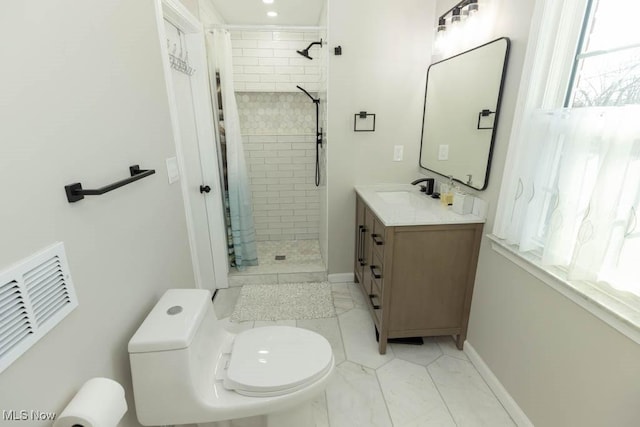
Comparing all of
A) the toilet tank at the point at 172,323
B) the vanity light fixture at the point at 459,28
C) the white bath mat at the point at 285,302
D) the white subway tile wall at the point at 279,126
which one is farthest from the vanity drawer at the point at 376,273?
the white subway tile wall at the point at 279,126

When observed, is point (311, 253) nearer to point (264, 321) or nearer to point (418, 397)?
point (264, 321)

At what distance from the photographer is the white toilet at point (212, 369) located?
3.41ft

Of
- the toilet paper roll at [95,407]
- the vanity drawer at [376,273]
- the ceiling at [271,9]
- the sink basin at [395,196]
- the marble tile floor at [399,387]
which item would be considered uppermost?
the ceiling at [271,9]

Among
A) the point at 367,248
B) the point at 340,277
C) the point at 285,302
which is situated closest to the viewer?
the point at 367,248

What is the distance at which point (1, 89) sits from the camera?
66 centimetres

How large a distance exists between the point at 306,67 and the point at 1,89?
2.94 metres

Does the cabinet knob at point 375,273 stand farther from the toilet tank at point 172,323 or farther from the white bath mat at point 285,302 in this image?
the toilet tank at point 172,323

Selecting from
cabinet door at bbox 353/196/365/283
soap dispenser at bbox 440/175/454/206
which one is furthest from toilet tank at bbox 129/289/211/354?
soap dispenser at bbox 440/175/454/206

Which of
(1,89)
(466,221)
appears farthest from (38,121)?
(466,221)

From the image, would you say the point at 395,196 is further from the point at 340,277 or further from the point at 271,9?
the point at 271,9

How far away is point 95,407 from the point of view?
2.62ft

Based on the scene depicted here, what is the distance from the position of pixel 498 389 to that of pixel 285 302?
156 cm

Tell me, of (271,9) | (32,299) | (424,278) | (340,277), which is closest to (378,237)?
(424,278)

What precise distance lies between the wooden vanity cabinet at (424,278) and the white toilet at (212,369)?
66 centimetres
